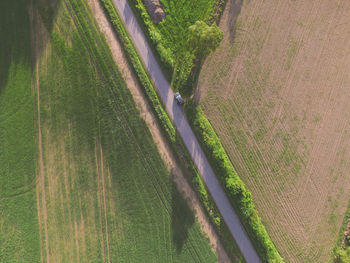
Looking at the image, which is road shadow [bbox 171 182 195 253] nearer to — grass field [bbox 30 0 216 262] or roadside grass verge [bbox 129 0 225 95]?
grass field [bbox 30 0 216 262]

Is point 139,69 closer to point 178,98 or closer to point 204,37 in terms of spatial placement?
point 178,98

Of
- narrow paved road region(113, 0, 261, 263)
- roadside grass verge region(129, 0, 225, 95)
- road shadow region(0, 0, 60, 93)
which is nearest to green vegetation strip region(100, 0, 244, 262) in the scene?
narrow paved road region(113, 0, 261, 263)

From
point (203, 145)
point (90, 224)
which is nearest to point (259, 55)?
point (203, 145)

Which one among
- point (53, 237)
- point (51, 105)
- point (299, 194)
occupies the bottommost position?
point (53, 237)

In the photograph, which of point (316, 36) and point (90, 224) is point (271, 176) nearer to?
point (316, 36)

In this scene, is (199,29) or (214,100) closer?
(199,29)

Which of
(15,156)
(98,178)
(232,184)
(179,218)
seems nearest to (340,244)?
(232,184)

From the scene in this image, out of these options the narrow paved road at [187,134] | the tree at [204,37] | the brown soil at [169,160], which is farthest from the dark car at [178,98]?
the tree at [204,37]
